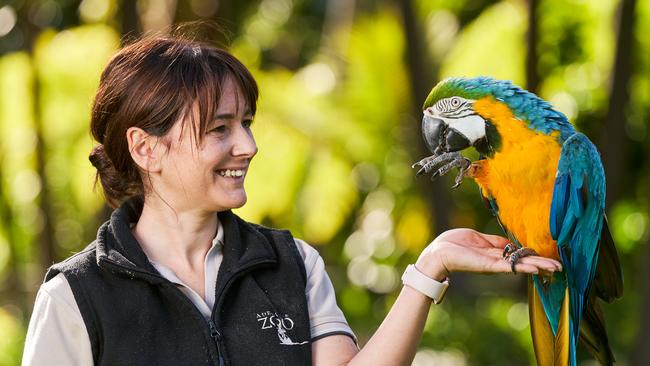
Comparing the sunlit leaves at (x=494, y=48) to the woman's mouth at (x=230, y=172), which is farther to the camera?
the sunlit leaves at (x=494, y=48)

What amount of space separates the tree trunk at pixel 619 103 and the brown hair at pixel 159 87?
452 centimetres

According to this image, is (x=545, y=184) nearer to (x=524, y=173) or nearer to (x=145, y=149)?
(x=524, y=173)

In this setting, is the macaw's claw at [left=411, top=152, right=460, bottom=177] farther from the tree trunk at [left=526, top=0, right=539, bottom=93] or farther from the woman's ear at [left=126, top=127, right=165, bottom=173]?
the tree trunk at [left=526, top=0, right=539, bottom=93]

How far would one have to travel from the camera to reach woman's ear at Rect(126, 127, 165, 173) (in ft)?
5.47

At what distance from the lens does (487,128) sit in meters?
1.74

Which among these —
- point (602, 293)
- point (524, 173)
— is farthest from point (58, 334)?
point (602, 293)

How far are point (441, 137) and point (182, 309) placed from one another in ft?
1.88

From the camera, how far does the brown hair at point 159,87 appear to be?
1631 millimetres

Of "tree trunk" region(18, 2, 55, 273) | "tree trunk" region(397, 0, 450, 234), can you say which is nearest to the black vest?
"tree trunk" region(397, 0, 450, 234)

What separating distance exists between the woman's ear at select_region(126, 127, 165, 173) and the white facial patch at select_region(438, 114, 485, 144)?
52 cm

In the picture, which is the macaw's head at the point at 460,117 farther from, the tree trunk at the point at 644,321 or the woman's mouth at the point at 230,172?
the tree trunk at the point at 644,321

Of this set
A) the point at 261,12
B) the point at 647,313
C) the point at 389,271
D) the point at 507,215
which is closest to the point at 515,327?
the point at 647,313

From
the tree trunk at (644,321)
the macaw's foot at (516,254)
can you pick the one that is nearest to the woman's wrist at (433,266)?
the macaw's foot at (516,254)

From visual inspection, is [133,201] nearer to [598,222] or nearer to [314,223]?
[598,222]
